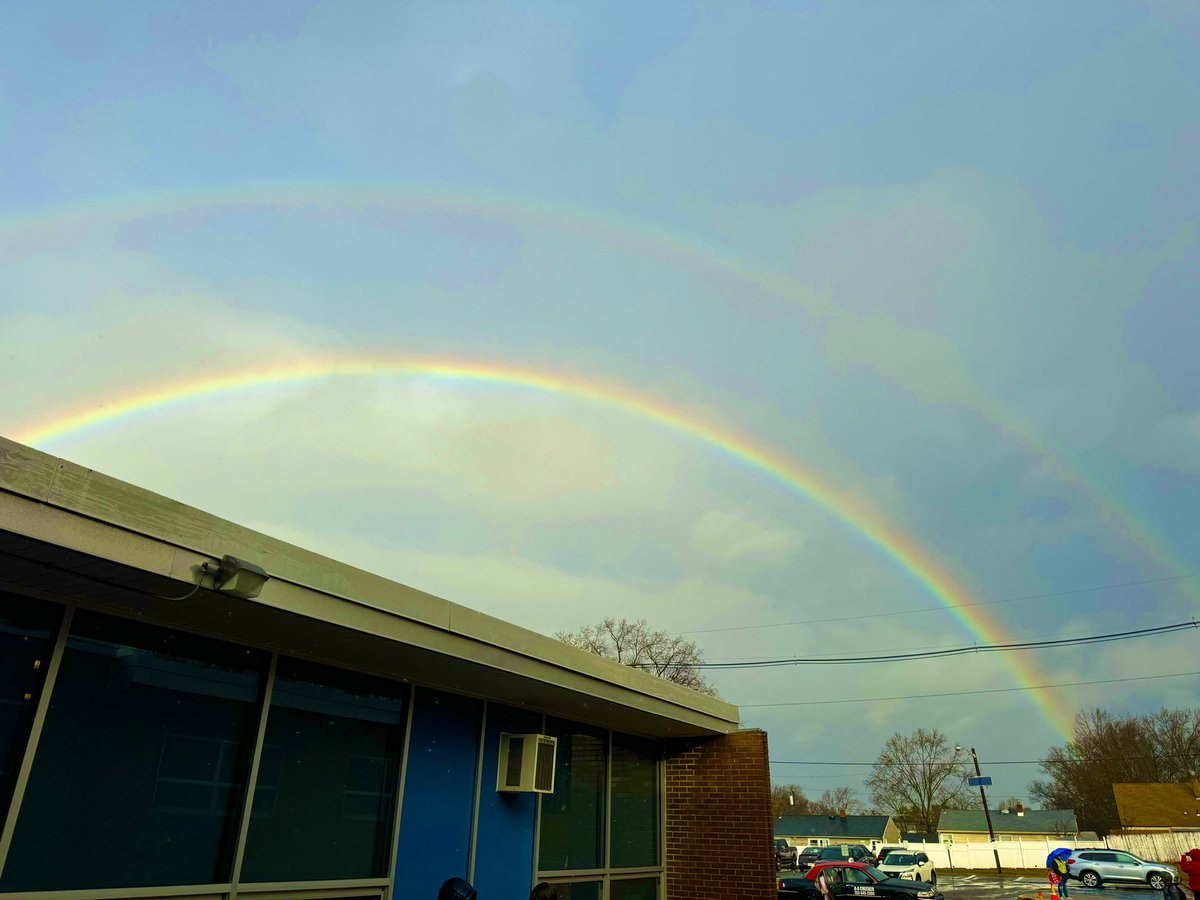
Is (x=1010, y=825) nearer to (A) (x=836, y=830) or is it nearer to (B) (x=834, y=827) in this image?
(A) (x=836, y=830)

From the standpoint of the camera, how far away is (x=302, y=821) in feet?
19.6

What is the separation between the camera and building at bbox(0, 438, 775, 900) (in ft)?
14.2

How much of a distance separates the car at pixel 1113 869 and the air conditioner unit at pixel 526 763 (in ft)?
105

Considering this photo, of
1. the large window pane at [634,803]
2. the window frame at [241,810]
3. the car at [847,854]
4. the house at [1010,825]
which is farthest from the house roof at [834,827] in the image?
the window frame at [241,810]

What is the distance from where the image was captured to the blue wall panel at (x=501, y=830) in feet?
25.0

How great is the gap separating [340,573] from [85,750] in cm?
170

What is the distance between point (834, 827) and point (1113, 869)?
39270 mm

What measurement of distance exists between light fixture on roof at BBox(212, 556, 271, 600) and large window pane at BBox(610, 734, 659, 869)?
20.8 feet

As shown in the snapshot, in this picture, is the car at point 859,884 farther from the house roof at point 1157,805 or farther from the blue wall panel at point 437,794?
the house roof at point 1157,805

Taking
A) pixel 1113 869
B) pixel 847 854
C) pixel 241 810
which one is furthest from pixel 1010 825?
pixel 241 810

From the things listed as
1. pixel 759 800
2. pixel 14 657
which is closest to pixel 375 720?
pixel 14 657

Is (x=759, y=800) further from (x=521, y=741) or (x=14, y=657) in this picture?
(x=14, y=657)

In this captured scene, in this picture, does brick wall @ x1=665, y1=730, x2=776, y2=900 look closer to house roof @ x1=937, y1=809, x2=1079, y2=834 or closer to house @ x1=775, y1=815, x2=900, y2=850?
house roof @ x1=937, y1=809, x2=1079, y2=834

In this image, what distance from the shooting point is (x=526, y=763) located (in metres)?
8.03
